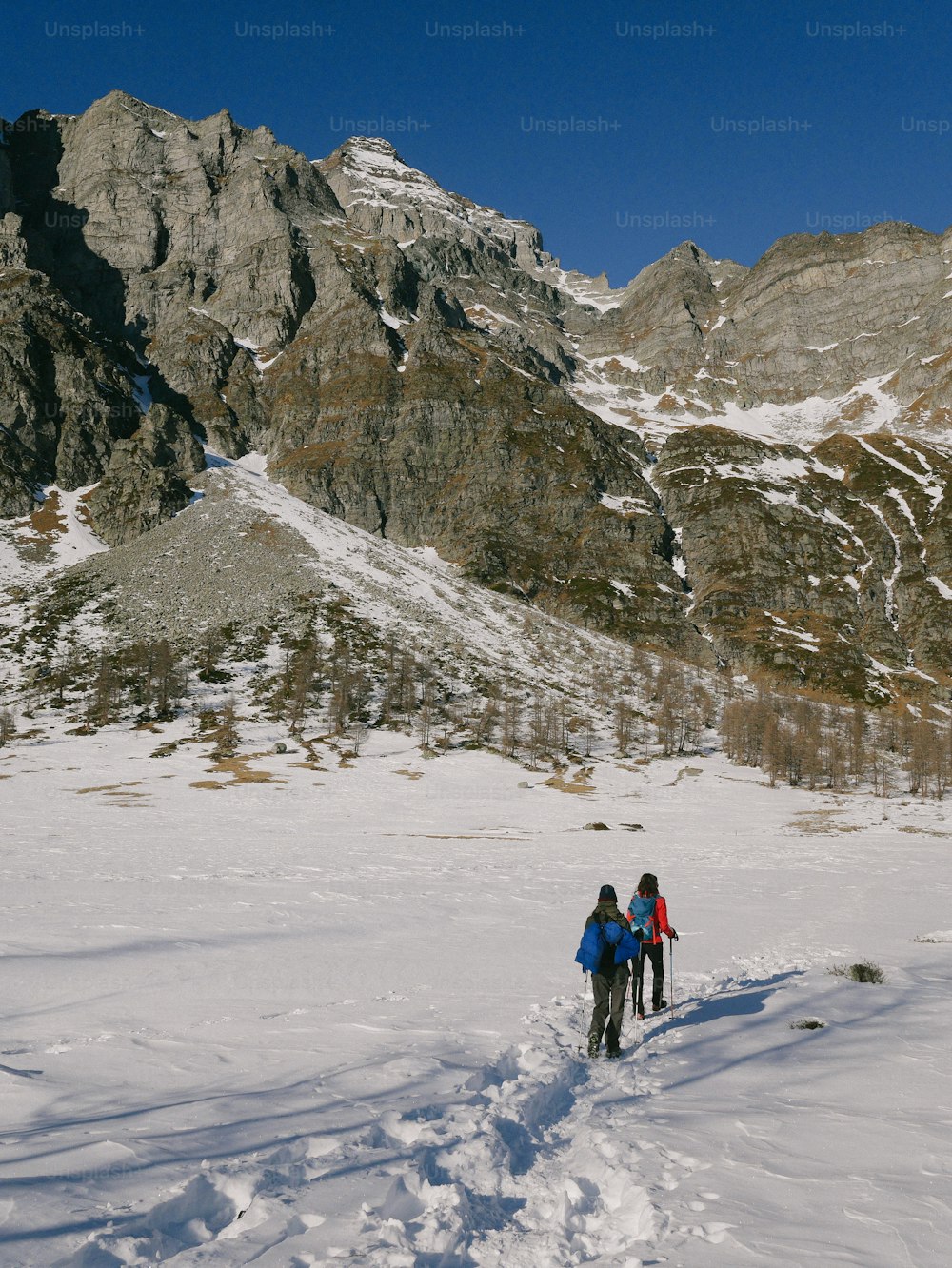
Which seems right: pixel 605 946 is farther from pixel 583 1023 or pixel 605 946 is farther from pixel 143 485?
pixel 143 485

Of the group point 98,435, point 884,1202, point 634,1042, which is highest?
point 98,435

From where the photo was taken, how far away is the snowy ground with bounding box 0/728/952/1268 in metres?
5.45

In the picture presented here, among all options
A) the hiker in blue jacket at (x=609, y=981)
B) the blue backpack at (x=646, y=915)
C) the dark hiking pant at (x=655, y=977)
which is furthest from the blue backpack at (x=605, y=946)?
the blue backpack at (x=646, y=915)

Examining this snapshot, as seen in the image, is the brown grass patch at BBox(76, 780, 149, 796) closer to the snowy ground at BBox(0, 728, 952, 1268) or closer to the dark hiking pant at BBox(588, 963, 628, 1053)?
the snowy ground at BBox(0, 728, 952, 1268)

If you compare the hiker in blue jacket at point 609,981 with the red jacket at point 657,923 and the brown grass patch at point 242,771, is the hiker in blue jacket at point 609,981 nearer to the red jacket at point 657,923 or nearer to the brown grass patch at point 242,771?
the red jacket at point 657,923

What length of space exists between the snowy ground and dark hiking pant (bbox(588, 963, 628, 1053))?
0.39 metres

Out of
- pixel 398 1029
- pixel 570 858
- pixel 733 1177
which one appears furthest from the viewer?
pixel 570 858

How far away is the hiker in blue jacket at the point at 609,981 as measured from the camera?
10.5 metres

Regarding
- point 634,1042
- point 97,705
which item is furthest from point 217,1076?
point 97,705

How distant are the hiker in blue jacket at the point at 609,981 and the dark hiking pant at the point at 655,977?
1657 millimetres

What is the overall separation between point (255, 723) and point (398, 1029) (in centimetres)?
9415

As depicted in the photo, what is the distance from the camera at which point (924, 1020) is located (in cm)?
1129

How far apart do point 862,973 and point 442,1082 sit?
9.88 meters

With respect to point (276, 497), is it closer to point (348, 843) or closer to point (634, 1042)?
point (348, 843)
